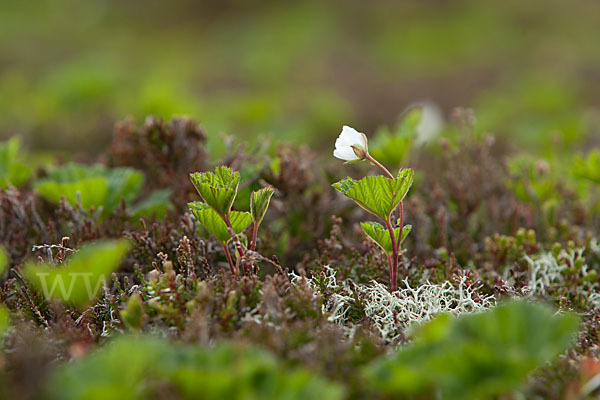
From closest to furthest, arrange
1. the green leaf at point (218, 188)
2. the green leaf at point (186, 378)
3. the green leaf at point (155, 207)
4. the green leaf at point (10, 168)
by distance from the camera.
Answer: the green leaf at point (186, 378), the green leaf at point (218, 188), the green leaf at point (155, 207), the green leaf at point (10, 168)

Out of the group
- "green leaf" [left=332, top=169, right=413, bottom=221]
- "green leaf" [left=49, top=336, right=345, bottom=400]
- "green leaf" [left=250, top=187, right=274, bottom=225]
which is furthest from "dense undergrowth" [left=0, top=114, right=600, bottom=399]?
"green leaf" [left=332, top=169, right=413, bottom=221]

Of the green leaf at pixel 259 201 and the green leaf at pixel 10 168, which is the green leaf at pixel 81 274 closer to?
the green leaf at pixel 259 201

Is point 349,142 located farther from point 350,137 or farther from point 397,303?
point 397,303

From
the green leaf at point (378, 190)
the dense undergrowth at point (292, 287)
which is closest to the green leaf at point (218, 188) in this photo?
the dense undergrowth at point (292, 287)

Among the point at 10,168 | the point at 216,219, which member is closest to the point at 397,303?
the point at 216,219

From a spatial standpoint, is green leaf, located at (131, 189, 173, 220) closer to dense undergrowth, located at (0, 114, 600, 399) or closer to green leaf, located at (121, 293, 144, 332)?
dense undergrowth, located at (0, 114, 600, 399)

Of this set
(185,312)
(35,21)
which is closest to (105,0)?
(35,21)
